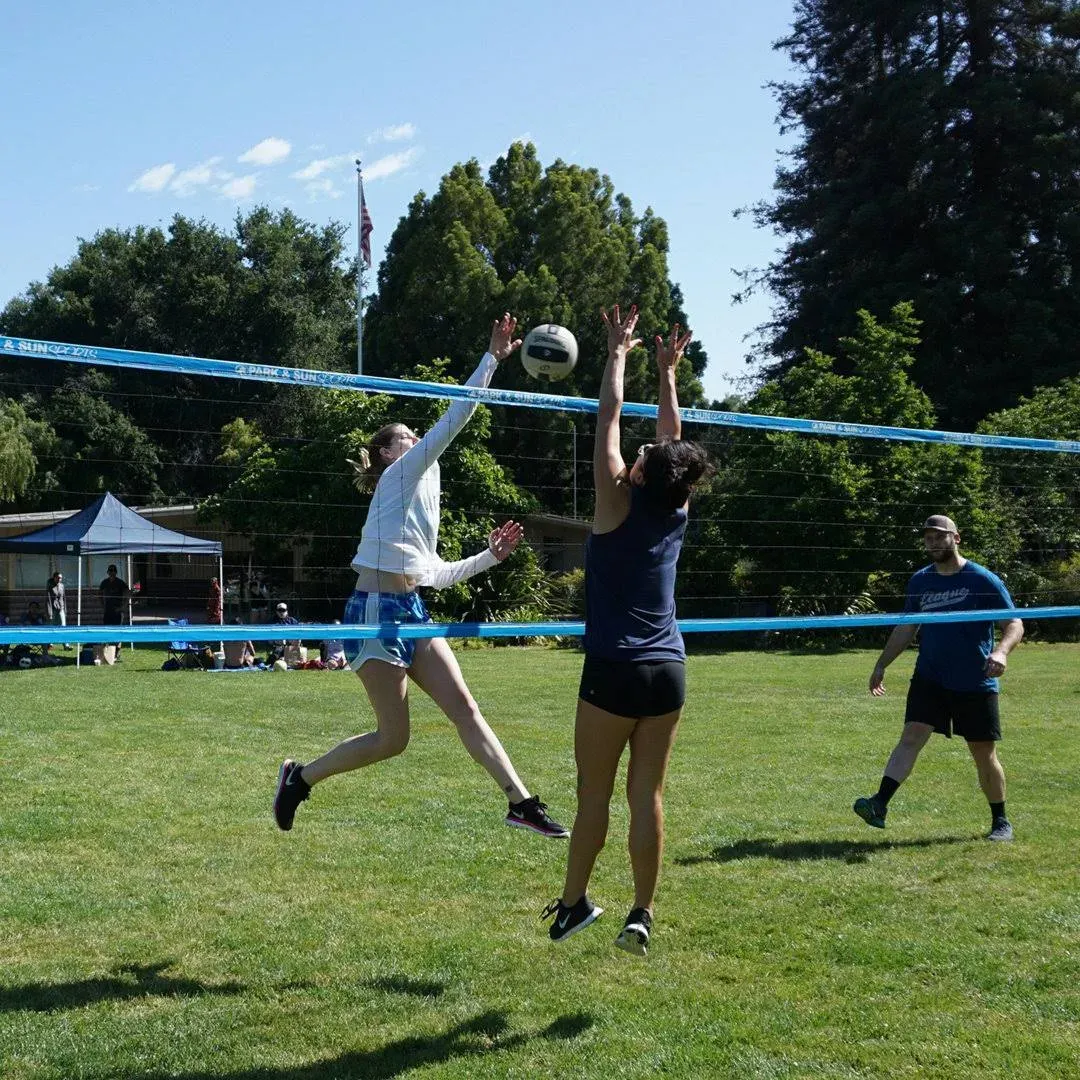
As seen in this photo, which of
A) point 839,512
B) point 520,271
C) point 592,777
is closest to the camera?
point 592,777

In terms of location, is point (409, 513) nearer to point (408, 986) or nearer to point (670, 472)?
point (670, 472)

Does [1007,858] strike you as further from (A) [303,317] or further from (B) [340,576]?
(A) [303,317]

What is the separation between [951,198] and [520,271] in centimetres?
1556

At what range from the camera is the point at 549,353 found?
331 inches

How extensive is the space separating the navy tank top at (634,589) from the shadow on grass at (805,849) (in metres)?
2.79

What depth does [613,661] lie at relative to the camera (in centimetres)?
470

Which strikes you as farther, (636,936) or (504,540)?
(504,540)

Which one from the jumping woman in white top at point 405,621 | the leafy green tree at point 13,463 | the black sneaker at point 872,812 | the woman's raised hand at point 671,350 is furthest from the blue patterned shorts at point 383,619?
the leafy green tree at point 13,463

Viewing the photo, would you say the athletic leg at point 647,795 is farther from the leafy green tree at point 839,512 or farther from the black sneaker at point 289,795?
the leafy green tree at point 839,512

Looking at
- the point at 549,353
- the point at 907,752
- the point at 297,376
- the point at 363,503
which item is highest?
the point at 549,353

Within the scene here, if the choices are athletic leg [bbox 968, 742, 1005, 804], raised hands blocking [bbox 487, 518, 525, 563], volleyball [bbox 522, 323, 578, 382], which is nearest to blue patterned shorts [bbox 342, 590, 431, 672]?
raised hands blocking [bbox 487, 518, 525, 563]

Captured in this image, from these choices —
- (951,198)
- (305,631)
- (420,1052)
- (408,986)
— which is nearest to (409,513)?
(305,631)

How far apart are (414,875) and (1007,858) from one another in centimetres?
342

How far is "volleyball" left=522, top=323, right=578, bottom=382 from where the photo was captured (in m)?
8.33
